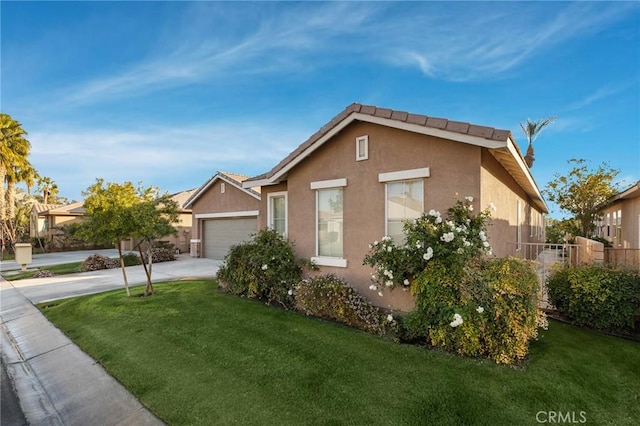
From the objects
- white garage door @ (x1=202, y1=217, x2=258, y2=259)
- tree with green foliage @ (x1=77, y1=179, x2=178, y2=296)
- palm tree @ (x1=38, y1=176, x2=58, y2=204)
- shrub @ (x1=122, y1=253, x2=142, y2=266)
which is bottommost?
shrub @ (x1=122, y1=253, x2=142, y2=266)

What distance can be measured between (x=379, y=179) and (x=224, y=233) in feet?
51.4

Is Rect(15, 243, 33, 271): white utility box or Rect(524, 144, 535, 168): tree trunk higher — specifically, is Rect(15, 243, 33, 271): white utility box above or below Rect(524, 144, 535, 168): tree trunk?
below

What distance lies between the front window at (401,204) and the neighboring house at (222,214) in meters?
11.7

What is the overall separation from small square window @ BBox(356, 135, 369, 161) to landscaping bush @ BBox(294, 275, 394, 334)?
3.27m

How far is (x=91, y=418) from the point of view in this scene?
14.7 feet

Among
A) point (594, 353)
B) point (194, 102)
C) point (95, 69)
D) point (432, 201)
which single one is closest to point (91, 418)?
point (432, 201)

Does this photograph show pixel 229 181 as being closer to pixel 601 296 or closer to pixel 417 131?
pixel 417 131

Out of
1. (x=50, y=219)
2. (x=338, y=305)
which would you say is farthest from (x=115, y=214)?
(x=50, y=219)

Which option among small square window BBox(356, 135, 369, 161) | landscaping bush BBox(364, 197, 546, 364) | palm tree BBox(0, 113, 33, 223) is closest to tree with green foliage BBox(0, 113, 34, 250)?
palm tree BBox(0, 113, 33, 223)

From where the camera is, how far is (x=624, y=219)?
17.1m

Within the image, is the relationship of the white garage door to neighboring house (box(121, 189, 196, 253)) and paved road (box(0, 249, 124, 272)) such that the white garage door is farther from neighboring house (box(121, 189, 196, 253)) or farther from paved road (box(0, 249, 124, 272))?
paved road (box(0, 249, 124, 272))

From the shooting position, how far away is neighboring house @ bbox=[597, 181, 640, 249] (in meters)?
14.3

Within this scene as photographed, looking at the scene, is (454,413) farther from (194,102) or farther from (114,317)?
(194,102)

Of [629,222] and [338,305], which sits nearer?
[338,305]
